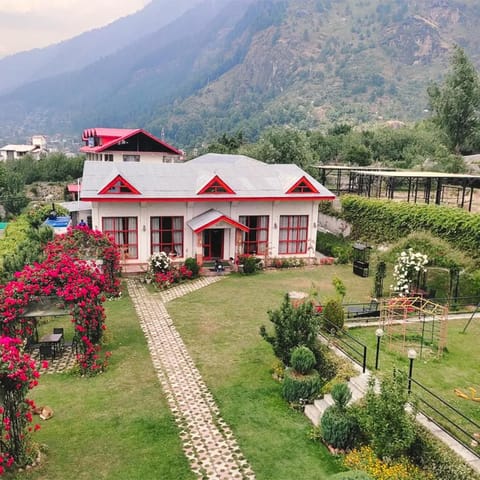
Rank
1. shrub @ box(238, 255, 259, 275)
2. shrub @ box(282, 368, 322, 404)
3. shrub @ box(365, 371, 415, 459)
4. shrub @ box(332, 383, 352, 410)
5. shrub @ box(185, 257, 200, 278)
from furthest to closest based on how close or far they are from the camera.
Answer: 1. shrub @ box(238, 255, 259, 275)
2. shrub @ box(185, 257, 200, 278)
3. shrub @ box(282, 368, 322, 404)
4. shrub @ box(332, 383, 352, 410)
5. shrub @ box(365, 371, 415, 459)

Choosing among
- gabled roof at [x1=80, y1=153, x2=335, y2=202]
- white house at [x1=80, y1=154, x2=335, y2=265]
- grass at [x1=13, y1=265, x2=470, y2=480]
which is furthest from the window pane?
grass at [x1=13, y1=265, x2=470, y2=480]

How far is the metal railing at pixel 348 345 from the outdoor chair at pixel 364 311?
208 cm

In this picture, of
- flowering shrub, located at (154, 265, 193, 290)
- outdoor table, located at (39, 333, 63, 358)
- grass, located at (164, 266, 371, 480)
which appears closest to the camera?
grass, located at (164, 266, 371, 480)

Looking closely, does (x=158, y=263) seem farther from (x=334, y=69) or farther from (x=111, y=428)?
(x=334, y=69)

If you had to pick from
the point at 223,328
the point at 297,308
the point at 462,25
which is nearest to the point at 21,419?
the point at 297,308

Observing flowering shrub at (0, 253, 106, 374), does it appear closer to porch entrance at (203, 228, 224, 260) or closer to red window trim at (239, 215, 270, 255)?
porch entrance at (203, 228, 224, 260)

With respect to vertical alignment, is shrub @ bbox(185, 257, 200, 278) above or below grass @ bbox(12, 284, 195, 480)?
above

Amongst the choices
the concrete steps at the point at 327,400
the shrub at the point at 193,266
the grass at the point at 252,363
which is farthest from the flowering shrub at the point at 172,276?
the concrete steps at the point at 327,400

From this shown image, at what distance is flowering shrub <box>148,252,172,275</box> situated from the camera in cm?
2281

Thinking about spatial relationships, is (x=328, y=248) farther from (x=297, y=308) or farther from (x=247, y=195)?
(x=297, y=308)

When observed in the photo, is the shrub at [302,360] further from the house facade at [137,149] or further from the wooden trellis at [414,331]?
the house facade at [137,149]

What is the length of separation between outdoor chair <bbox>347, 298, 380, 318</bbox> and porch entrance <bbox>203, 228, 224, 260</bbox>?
9.49 metres

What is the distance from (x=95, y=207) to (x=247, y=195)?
306 inches

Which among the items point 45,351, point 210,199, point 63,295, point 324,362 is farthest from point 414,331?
point 210,199
